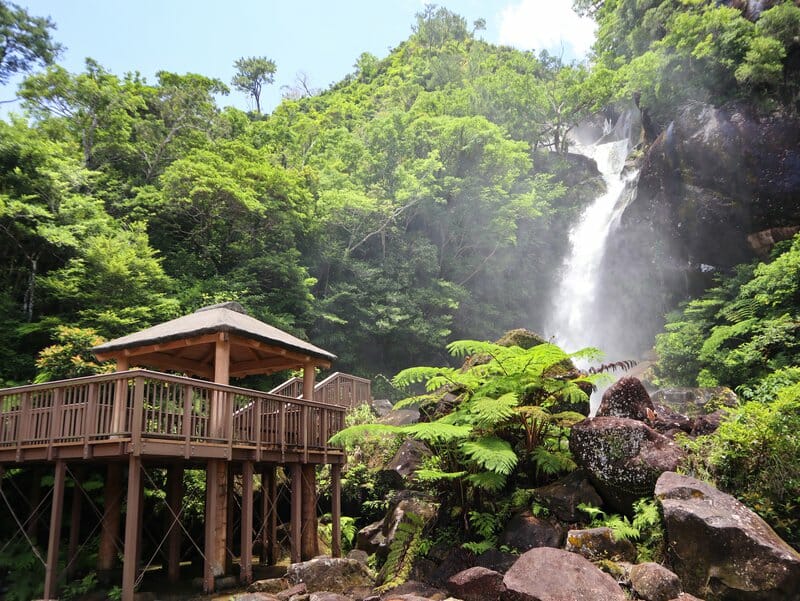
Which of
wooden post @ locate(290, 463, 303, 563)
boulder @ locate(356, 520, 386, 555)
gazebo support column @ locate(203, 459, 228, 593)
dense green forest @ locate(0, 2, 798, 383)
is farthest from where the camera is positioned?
dense green forest @ locate(0, 2, 798, 383)

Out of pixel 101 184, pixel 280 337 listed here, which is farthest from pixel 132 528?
pixel 101 184

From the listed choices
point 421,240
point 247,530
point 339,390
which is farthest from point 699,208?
point 247,530

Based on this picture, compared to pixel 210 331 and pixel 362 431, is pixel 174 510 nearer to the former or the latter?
pixel 210 331

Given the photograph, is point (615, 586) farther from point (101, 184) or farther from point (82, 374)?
point (101, 184)

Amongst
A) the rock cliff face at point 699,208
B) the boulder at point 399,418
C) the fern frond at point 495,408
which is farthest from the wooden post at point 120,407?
the rock cliff face at point 699,208

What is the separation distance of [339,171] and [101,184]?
10.5 m

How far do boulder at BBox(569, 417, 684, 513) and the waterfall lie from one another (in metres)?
18.5

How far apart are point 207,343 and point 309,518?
13.7 ft

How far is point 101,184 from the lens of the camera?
2048 centimetres

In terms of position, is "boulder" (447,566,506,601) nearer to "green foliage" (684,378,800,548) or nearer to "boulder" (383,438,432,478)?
"green foliage" (684,378,800,548)

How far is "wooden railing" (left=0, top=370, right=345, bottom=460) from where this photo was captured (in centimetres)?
780

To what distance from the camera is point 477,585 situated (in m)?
7.16

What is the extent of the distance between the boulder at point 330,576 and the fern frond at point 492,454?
106 inches

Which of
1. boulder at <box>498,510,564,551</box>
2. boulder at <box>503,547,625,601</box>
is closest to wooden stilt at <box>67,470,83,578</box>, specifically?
boulder at <box>498,510,564,551</box>
